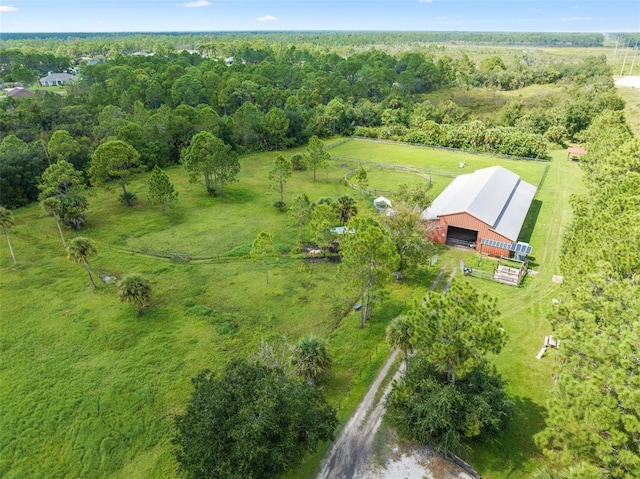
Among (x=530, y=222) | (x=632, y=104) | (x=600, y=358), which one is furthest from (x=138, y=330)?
(x=632, y=104)

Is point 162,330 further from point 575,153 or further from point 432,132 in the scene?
point 575,153

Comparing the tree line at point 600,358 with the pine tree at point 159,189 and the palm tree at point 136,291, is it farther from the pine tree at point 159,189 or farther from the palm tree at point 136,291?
the pine tree at point 159,189

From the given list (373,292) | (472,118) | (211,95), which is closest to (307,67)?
(211,95)

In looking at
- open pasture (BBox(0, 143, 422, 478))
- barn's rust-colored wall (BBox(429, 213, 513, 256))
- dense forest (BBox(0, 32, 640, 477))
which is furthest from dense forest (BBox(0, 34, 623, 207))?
barn's rust-colored wall (BBox(429, 213, 513, 256))

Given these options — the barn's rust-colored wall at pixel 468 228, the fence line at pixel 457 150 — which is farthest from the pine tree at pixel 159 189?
the fence line at pixel 457 150

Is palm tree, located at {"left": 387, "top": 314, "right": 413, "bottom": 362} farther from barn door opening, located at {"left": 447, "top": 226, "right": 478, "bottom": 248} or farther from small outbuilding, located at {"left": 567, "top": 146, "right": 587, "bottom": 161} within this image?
small outbuilding, located at {"left": 567, "top": 146, "right": 587, "bottom": 161}
